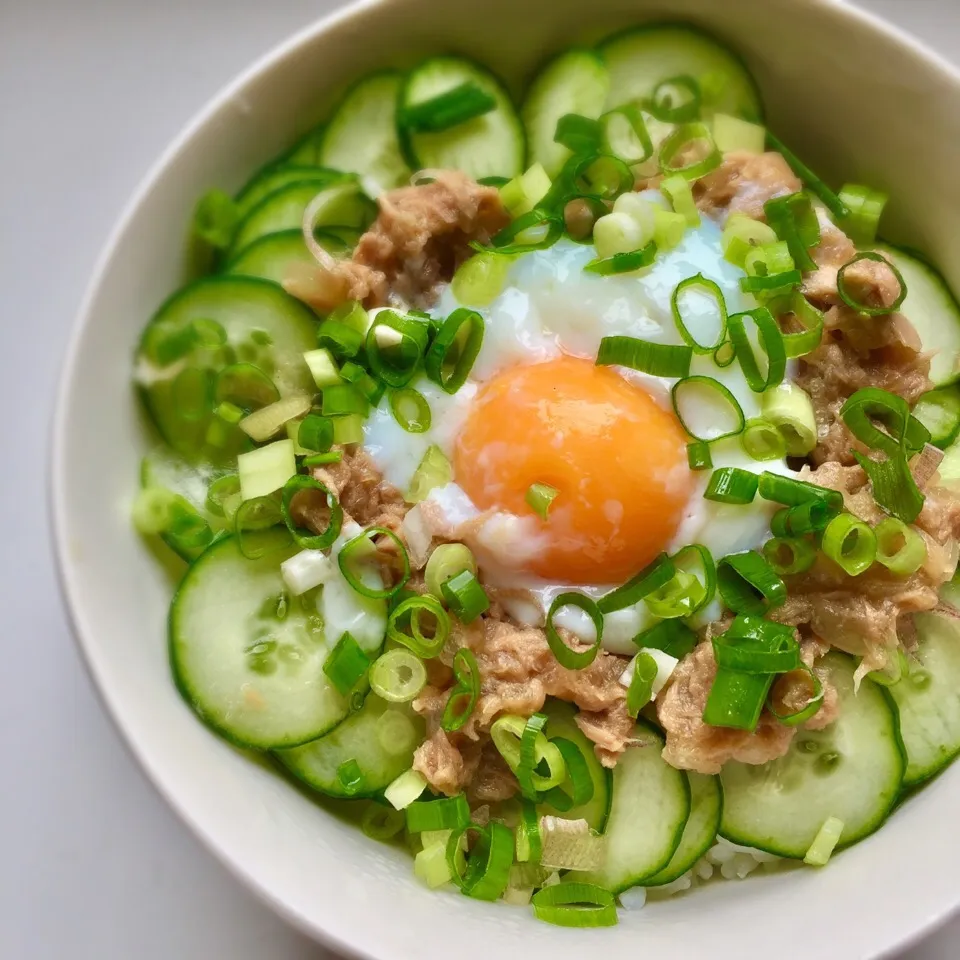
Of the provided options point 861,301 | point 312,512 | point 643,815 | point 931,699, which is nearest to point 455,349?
point 312,512

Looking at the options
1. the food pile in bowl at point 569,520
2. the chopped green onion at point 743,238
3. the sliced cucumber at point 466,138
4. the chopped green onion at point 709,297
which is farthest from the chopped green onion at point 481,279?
the chopped green onion at point 743,238

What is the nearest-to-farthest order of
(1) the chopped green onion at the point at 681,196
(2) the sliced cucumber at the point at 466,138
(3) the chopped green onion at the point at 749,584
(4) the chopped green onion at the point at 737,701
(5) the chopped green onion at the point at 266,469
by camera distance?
(4) the chopped green onion at the point at 737,701 < (3) the chopped green onion at the point at 749,584 < (5) the chopped green onion at the point at 266,469 < (1) the chopped green onion at the point at 681,196 < (2) the sliced cucumber at the point at 466,138

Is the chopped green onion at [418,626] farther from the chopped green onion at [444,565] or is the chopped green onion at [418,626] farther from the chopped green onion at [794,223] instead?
the chopped green onion at [794,223]

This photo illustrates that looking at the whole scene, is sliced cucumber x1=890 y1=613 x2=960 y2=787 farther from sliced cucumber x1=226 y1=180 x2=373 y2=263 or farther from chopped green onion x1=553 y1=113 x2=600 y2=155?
sliced cucumber x1=226 y1=180 x2=373 y2=263

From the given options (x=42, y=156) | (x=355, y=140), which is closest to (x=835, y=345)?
(x=355, y=140)

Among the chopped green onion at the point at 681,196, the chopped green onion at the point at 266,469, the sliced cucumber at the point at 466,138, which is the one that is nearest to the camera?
the chopped green onion at the point at 266,469

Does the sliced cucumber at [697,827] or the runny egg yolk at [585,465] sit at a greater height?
the runny egg yolk at [585,465]

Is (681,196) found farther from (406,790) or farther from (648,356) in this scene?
(406,790)
